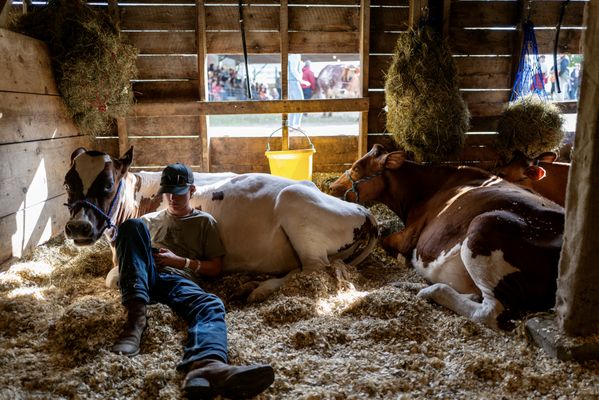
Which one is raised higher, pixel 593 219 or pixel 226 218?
pixel 593 219

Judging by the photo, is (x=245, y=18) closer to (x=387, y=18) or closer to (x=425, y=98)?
(x=387, y=18)

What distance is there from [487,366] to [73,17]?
4.83 meters

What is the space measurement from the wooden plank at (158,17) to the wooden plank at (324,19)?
4.00ft

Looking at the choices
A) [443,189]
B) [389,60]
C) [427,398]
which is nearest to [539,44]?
[389,60]

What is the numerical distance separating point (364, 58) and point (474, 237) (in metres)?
3.33

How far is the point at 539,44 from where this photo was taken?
6371mm

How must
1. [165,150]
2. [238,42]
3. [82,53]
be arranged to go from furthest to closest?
1. [165,150]
2. [238,42]
3. [82,53]

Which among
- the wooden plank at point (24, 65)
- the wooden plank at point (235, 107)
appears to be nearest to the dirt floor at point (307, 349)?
the wooden plank at point (24, 65)

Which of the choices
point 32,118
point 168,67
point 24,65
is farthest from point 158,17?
point 32,118

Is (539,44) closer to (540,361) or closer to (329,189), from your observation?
(329,189)

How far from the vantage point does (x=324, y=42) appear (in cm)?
611

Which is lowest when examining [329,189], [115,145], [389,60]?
[329,189]

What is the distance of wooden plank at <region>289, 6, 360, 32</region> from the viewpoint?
6.00 meters

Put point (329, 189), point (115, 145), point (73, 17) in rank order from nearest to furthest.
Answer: point (73, 17) < point (329, 189) < point (115, 145)
